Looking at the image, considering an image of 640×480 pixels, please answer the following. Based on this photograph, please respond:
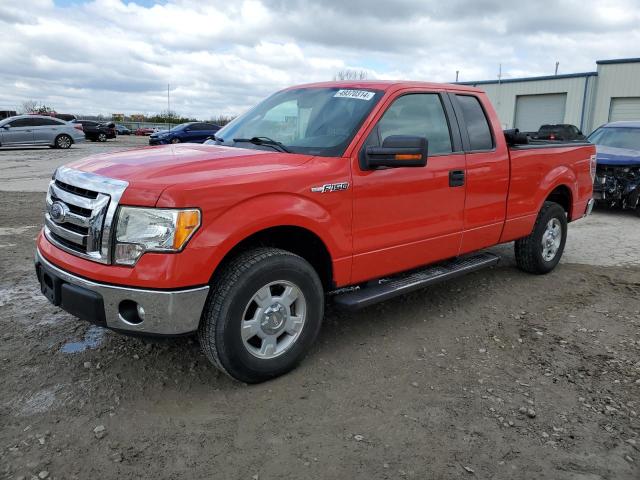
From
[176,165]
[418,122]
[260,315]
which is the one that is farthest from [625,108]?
[176,165]

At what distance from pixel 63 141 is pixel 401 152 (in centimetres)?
2527

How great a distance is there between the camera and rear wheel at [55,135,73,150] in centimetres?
2470

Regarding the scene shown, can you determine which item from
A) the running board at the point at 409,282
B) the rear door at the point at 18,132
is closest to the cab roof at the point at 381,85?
the running board at the point at 409,282

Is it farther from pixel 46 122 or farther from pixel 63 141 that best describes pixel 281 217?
pixel 63 141

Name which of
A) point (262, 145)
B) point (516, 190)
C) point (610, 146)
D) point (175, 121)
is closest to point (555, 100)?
point (610, 146)

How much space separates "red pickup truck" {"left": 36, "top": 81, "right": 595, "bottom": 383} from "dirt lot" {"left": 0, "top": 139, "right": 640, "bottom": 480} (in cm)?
40

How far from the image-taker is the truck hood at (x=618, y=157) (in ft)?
30.4

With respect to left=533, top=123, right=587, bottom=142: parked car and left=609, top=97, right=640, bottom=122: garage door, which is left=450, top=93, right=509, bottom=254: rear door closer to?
left=533, top=123, right=587, bottom=142: parked car

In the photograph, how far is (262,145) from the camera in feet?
12.9

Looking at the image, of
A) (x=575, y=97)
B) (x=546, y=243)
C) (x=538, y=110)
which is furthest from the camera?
(x=538, y=110)

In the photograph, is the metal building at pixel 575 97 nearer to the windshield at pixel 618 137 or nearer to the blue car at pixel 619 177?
the windshield at pixel 618 137

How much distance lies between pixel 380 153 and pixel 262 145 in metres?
0.96

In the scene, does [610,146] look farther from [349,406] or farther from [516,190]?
[349,406]

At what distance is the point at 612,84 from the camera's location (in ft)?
82.4
